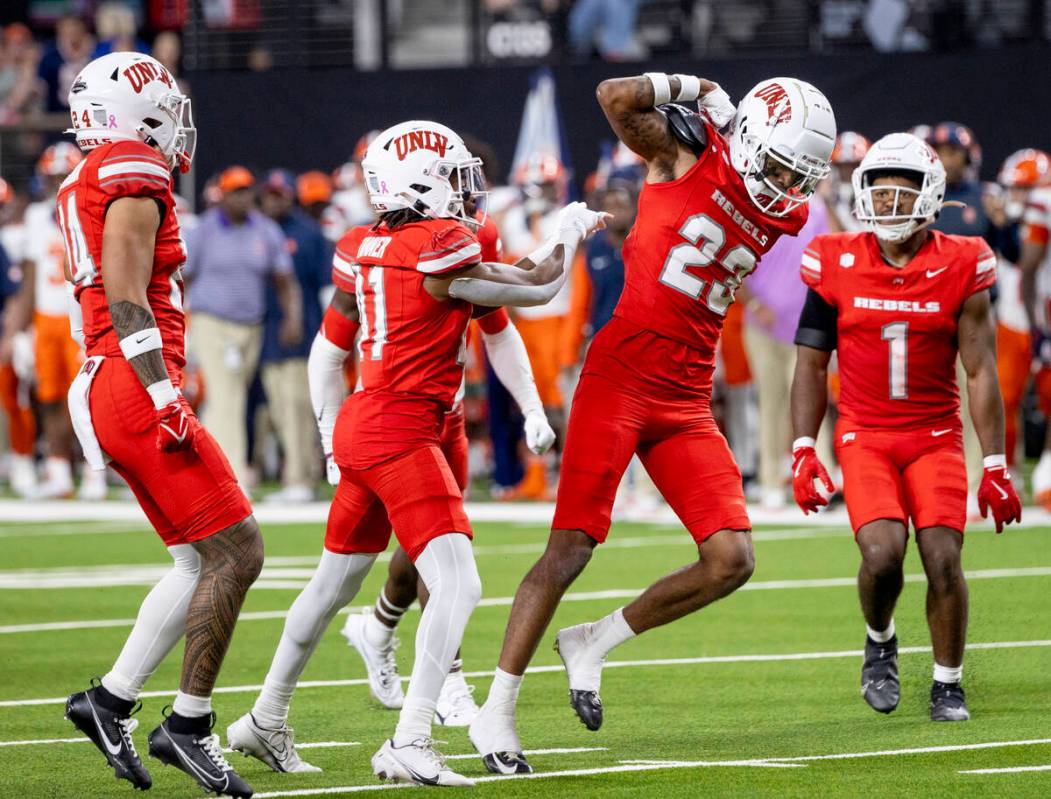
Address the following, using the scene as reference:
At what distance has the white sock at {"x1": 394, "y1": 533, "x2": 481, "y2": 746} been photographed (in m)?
6.09

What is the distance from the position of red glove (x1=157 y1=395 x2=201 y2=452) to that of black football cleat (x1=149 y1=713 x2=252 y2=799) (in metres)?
0.83

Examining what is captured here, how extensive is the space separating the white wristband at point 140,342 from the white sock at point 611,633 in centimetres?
187

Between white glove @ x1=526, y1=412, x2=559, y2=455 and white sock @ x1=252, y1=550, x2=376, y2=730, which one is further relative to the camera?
white glove @ x1=526, y1=412, x2=559, y2=455

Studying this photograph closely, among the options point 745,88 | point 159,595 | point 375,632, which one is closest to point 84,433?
point 159,595

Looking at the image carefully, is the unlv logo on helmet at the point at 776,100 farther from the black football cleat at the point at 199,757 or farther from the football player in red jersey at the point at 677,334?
the black football cleat at the point at 199,757

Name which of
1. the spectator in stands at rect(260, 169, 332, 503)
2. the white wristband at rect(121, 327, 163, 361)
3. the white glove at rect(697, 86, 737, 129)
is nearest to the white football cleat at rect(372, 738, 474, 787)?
the white wristband at rect(121, 327, 163, 361)

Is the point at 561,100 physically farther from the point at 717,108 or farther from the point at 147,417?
the point at 147,417

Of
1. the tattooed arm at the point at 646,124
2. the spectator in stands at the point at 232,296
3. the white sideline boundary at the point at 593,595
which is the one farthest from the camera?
the spectator in stands at the point at 232,296

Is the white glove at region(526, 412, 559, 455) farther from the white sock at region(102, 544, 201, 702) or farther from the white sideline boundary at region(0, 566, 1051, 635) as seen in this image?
the white sideline boundary at region(0, 566, 1051, 635)

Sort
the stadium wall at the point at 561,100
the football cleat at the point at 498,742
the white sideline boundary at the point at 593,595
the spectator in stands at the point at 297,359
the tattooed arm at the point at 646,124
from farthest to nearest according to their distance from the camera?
the stadium wall at the point at 561,100
the spectator in stands at the point at 297,359
the white sideline boundary at the point at 593,595
the tattooed arm at the point at 646,124
the football cleat at the point at 498,742

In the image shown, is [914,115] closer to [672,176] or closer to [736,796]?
[672,176]

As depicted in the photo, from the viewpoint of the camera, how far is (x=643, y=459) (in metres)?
6.97

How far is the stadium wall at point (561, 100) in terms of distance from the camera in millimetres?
16500

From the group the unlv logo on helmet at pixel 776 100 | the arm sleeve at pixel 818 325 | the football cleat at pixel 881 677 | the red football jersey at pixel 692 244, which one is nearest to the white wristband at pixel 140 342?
the red football jersey at pixel 692 244
